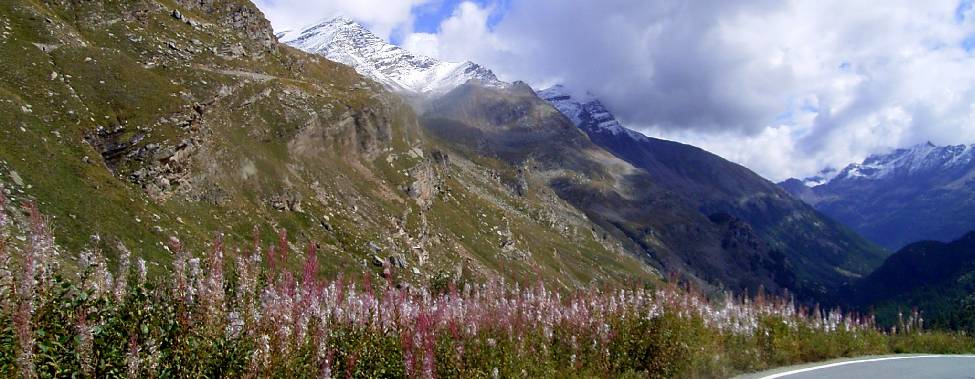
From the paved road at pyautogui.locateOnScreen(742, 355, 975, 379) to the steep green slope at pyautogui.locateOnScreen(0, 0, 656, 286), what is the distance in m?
8.17

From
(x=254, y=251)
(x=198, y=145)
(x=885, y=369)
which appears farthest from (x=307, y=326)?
(x=198, y=145)

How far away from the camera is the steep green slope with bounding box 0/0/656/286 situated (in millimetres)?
45844

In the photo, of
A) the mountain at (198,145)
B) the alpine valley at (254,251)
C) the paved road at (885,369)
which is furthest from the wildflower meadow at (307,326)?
the mountain at (198,145)

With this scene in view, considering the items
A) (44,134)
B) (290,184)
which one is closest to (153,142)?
(44,134)

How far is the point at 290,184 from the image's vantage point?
78688 millimetres

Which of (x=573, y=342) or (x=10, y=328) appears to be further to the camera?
(x=573, y=342)

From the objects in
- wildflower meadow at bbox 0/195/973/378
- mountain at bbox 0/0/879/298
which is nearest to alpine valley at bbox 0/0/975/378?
wildflower meadow at bbox 0/195/973/378

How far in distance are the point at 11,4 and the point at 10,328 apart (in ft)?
240

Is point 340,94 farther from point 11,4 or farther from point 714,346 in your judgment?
point 714,346

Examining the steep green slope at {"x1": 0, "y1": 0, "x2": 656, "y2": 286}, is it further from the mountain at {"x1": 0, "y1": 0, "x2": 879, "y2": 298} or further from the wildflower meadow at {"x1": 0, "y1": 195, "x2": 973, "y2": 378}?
the wildflower meadow at {"x1": 0, "y1": 195, "x2": 973, "y2": 378}

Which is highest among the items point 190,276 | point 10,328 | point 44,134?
point 44,134

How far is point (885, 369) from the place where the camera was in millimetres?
18766

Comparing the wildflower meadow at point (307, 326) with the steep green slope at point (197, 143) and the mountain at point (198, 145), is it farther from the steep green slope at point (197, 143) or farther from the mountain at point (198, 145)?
the steep green slope at point (197, 143)

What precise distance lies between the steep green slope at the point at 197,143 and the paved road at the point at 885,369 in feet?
26.8
